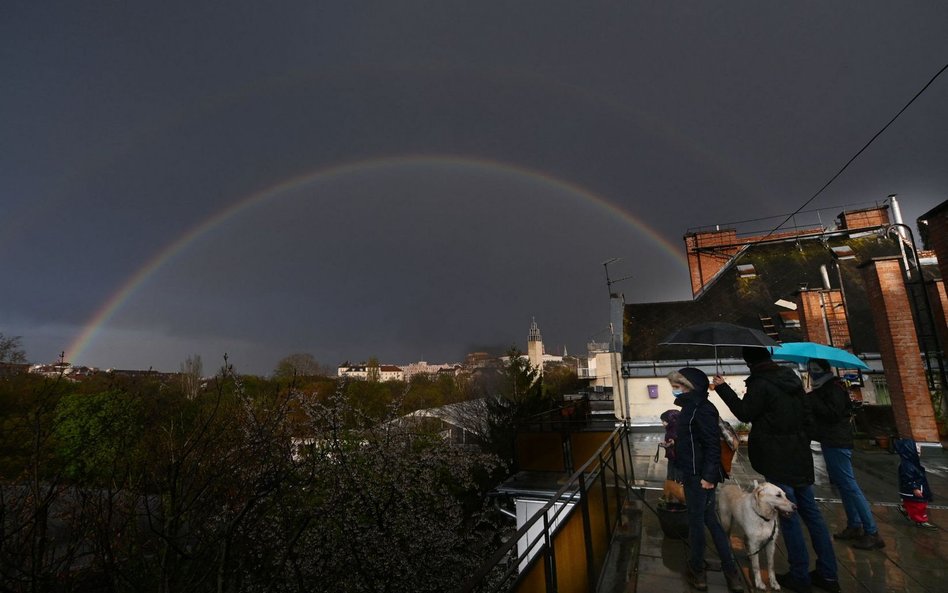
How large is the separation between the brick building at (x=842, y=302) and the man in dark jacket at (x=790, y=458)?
675 centimetres

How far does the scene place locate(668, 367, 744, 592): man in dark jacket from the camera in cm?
363

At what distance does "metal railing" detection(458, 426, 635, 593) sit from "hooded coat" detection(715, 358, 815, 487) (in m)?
1.61

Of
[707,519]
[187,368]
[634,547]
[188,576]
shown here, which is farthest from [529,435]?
[187,368]

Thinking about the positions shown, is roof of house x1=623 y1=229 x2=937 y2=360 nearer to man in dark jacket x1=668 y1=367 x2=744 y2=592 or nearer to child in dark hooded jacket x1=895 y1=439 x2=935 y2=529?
child in dark hooded jacket x1=895 y1=439 x2=935 y2=529

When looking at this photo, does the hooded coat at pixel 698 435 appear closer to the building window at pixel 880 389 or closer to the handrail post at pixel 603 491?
the handrail post at pixel 603 491

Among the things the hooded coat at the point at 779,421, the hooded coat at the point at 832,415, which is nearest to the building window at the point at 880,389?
the hooded coat at the point at 832,415

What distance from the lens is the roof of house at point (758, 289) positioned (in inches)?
684

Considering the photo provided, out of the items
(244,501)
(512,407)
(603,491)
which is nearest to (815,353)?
(603,491)

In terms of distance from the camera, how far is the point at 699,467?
370cm

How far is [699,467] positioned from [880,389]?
15087 mm

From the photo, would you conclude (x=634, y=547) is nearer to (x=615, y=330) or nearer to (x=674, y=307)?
(x=615, y=330)

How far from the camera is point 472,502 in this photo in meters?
15.9

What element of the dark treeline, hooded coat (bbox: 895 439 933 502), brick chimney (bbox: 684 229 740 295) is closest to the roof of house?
brick chimney (bbox: 684 229 740 295)

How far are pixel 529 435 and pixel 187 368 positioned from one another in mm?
49777
